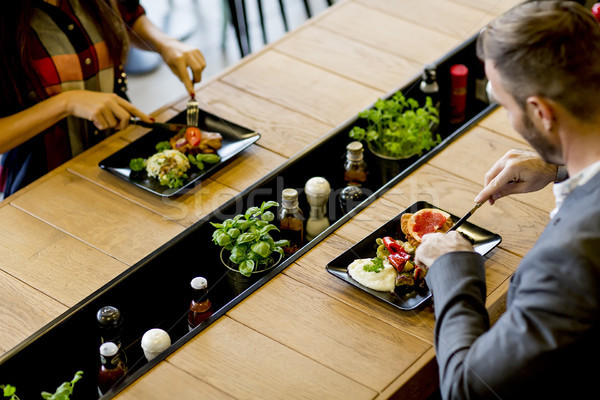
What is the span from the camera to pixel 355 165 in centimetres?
201

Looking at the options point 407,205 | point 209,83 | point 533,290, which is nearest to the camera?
point 533,290

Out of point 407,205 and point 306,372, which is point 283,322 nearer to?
point 306,372

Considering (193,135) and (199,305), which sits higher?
(193,135)

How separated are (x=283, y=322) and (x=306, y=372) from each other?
14 centimetres

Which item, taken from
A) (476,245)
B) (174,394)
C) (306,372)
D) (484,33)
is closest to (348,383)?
(306,372)

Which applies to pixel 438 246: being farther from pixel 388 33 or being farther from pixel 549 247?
pixel 388 33

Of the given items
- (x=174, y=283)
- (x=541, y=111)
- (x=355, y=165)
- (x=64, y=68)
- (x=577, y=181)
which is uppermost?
(x=541, y=111)

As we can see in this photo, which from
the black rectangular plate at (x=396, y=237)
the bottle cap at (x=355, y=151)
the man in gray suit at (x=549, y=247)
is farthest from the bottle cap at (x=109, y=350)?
the bottle cap at (x=355, y=151)

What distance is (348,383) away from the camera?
138cm

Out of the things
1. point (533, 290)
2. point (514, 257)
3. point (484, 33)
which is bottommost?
point (514, 257)

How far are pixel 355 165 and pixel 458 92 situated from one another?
0.51 m

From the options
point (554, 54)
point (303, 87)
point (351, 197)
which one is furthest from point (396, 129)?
point (554, 54)

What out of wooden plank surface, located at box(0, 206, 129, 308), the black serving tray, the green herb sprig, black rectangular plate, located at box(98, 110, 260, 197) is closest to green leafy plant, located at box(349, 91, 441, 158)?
the black serving tray

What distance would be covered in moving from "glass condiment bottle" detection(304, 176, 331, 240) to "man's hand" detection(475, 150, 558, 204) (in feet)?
1.30
